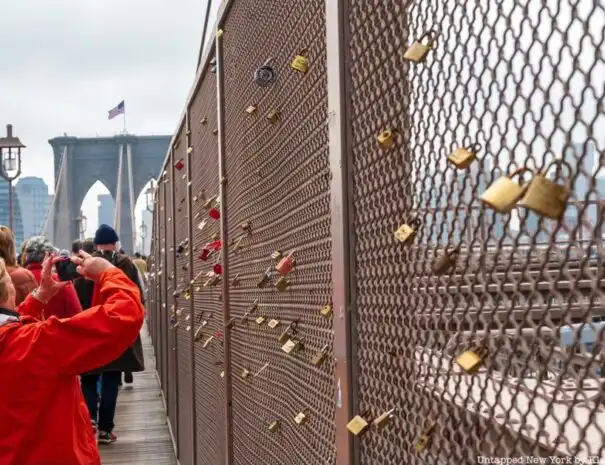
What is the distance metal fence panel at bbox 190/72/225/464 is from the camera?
3.97 metres

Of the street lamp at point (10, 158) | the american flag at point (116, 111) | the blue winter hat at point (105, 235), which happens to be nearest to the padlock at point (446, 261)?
the blue winter hat at point (105, 235)

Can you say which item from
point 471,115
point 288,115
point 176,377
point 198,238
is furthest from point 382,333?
point 176,377

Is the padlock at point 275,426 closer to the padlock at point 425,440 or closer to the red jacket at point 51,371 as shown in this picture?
the red jacket at point 51,371

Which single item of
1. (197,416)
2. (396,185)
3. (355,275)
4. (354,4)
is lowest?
(197,416)

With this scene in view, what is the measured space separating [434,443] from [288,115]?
1172 mm

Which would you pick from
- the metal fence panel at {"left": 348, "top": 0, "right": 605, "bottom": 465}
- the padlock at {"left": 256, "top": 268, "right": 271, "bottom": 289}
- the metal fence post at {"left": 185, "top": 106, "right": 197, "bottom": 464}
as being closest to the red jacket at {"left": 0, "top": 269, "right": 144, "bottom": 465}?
the padlock at {"left": 256, "top": 268, "right": 271, "bottom": 289}

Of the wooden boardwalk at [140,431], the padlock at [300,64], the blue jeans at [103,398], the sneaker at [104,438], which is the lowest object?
the wooden boardwalk at [140,431]

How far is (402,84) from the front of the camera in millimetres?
1419

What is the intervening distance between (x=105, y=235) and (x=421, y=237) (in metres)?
5.61

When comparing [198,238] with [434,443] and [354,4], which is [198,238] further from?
[434,443]

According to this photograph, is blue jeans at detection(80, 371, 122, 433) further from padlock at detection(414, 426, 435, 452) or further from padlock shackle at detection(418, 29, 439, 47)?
padlock shackle at detection(418, 29, 439, 47)

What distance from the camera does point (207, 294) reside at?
4441mm

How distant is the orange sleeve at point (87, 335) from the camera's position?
2.77 metres

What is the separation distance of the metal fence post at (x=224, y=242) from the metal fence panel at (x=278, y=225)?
0.14 feet
